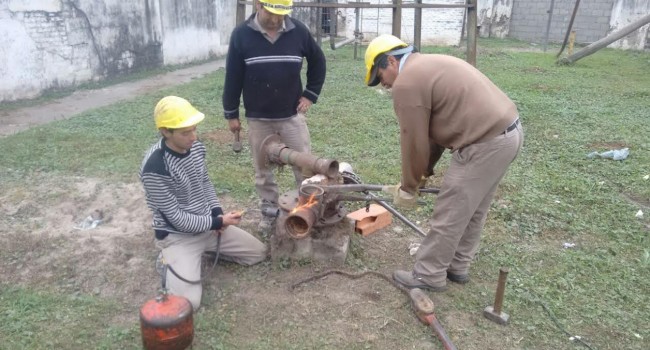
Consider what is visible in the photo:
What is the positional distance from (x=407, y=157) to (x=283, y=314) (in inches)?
49.2

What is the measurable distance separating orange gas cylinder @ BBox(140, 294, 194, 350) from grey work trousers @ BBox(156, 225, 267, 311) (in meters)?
0.52

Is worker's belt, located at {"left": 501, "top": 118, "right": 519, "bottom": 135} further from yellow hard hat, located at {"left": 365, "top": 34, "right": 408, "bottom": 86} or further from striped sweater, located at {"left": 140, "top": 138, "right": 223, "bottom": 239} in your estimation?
striped sweater, located at {"left": 140, "top": 138, "right": 223, "bottom": 239}

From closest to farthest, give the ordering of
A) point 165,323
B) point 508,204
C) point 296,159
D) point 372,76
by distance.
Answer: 1. point 165,323
2. point 372,76
3. point 296,159
4. point 508,204

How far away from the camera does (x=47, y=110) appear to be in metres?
8.48

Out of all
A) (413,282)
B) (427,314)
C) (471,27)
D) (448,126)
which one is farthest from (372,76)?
(471,27)

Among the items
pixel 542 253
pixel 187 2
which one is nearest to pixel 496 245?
pixel 542 253

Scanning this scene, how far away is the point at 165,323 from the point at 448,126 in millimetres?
1925

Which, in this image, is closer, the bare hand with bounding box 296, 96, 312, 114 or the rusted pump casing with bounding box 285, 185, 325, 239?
the rusted pump casing with bounding box 285, 185, 325, 239

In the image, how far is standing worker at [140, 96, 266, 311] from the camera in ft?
10.2

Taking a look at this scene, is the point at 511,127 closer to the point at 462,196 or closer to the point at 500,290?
the point at 462,196

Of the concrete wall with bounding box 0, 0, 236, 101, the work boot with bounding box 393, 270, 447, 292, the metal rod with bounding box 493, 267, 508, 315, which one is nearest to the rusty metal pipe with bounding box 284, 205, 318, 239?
the work boot with bounding box 393, 270, 447, 292

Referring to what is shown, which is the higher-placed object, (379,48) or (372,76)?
(379,48)

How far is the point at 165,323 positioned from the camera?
2.62 meters

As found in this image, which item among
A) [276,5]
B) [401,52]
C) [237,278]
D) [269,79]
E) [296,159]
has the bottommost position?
[237,278]
